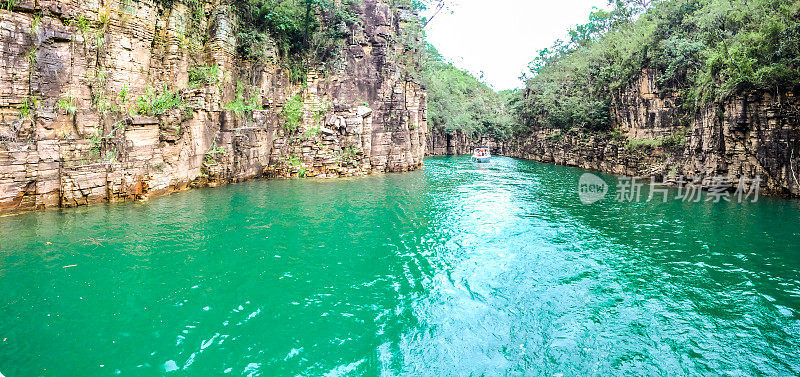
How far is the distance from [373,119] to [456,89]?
31.1 m

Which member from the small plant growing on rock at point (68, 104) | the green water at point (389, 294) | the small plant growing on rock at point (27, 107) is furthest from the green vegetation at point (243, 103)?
the green water at point (389, 294)

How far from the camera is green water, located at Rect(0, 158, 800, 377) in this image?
591 cm

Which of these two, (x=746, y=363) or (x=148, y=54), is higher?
(x=148, y=54)

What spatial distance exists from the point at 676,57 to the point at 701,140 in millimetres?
6558

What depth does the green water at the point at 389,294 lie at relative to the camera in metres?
5.91

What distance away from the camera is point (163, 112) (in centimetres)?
1727

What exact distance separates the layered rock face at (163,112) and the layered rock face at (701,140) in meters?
17.1

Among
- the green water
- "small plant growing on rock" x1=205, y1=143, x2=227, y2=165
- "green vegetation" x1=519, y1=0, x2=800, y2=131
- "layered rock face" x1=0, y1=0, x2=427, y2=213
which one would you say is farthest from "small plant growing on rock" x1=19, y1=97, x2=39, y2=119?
"green vegetation" x1=519, y1=0, x2=800, y2=131

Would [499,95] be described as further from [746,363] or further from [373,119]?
[746,363]

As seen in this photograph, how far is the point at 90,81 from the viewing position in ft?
49.2

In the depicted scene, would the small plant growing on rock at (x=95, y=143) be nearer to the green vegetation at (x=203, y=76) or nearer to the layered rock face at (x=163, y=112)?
the layered rock face at (x=163, y=112)

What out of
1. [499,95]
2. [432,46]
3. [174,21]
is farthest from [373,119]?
[499,95]

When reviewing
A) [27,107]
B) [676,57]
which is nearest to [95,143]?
[27,107]

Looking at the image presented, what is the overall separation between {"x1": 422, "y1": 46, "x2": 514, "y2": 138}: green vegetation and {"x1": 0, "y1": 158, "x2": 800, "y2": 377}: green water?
94.2 ft
